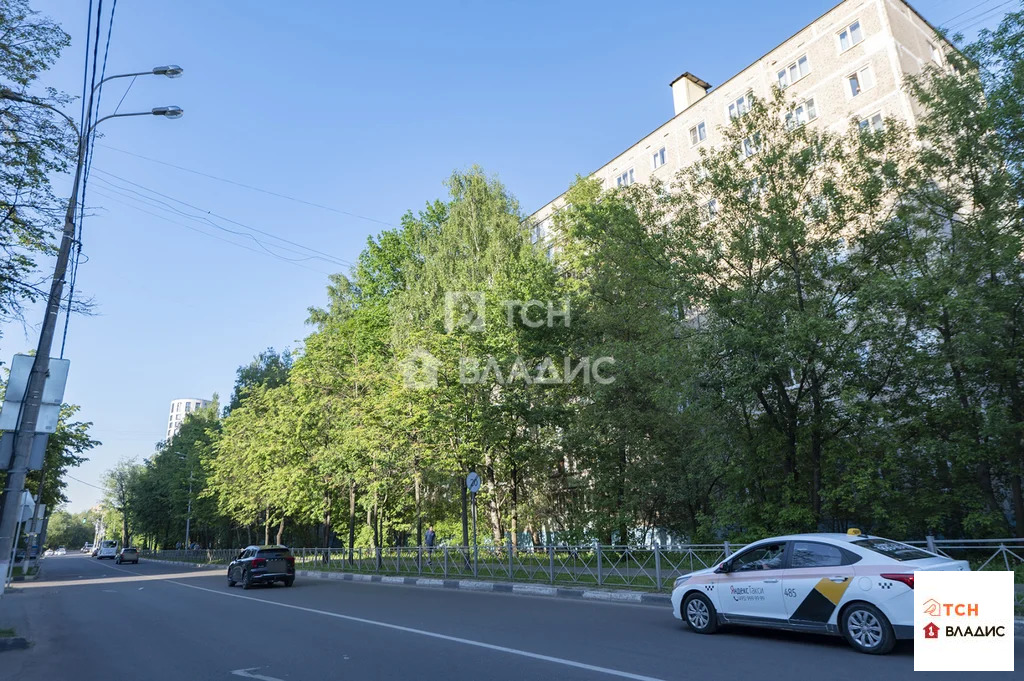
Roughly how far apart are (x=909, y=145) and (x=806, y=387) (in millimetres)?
6960

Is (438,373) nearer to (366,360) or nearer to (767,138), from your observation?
(366,360)

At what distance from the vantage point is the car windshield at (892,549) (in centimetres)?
743

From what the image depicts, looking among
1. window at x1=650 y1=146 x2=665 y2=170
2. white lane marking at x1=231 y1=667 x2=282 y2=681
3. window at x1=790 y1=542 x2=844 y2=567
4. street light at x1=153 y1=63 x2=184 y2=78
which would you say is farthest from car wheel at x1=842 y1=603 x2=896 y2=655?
window at x1=650 y1=146 x2=665 y2=170

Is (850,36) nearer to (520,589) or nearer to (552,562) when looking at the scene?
(552,562)

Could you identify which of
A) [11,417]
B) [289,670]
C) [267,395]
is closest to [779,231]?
[289,670]

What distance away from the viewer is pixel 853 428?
48.7ft

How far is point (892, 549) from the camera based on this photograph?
7645mm

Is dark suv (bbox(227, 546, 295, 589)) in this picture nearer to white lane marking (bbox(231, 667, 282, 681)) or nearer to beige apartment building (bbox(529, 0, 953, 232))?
white lane marking (bbox(231, 667, 282, 681))

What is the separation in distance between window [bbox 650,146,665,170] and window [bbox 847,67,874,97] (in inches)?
424

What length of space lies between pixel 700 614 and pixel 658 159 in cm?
3151

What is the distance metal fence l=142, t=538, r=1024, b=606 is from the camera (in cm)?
1083

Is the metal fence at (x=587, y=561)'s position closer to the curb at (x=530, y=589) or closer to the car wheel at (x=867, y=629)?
the curb at (x=530, y=589)

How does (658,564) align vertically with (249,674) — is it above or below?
above

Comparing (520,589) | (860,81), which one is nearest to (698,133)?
(860,81)
